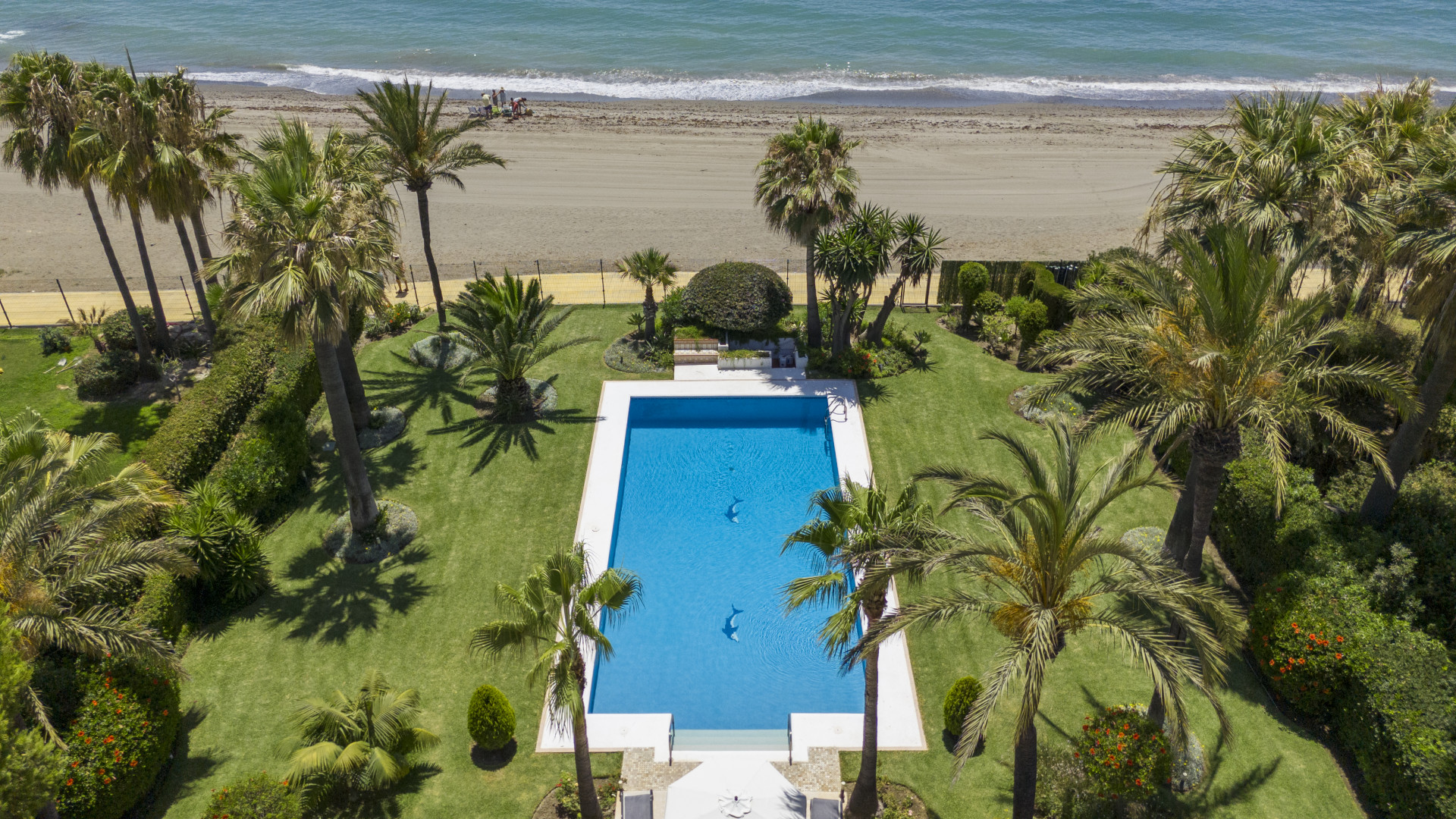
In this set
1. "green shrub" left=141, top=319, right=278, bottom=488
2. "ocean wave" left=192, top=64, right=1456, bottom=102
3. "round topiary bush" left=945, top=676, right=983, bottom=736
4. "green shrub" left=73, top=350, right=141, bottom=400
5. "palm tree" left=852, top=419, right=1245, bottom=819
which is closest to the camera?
"palm tree" left=852, top=419, right=1245, bottom=819

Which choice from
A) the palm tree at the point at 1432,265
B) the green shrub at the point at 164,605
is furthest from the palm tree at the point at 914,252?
the green shrub at the point at 164,605

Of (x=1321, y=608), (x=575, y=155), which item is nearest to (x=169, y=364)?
(x=575, y=155)

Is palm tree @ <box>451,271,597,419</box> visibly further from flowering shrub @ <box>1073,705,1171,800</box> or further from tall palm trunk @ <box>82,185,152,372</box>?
flowering shrub @ <box>1073,705,1171,800</box>

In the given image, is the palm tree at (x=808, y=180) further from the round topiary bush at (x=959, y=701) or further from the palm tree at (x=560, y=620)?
the palm tree at (x=560, y=620)

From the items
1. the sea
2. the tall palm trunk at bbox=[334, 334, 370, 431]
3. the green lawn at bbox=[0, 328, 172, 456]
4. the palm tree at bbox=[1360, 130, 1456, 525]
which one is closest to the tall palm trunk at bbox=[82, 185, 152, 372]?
the green lawn at bbox=[0, 328, 172, 456]

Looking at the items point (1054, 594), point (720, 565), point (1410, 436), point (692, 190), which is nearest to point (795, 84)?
point (692, 190)

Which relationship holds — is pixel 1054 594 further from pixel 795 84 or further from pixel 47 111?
pixel 795 84
